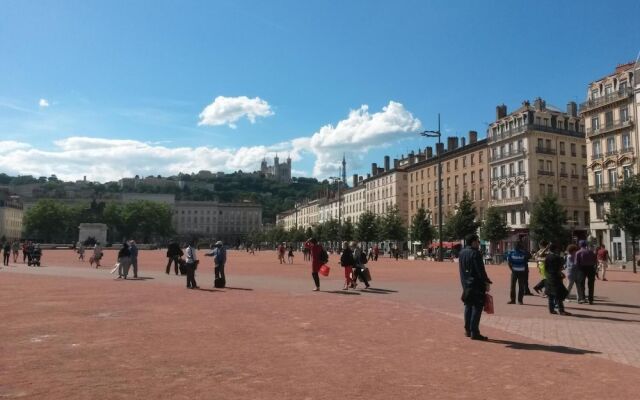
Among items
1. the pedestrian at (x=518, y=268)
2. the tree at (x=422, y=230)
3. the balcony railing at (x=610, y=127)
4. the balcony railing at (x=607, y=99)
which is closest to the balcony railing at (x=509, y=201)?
the tree at (x=422, y=230)

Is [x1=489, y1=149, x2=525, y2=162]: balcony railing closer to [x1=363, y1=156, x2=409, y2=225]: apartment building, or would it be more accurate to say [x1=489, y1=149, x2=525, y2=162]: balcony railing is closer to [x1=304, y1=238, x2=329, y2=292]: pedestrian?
[x1=363, y1=156, x2=409, y2=225]: apartment building

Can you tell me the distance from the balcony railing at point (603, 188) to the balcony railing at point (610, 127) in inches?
210

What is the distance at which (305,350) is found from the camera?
27.9ft

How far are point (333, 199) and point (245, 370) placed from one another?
440ft

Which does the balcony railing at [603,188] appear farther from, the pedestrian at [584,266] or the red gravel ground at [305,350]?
the red gravel ground at [305,350]

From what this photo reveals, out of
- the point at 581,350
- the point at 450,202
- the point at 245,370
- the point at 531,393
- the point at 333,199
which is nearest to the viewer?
the point at 531,393

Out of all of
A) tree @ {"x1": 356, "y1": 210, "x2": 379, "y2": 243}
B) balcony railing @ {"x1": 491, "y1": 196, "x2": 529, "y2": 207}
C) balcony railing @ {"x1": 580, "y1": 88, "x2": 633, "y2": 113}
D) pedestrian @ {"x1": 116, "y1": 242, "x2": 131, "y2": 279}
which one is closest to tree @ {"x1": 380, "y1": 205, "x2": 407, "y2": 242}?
tree @ {"x1": 356, "y1": 210, "x2": 379, "y2": 243}

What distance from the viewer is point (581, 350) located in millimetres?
8734

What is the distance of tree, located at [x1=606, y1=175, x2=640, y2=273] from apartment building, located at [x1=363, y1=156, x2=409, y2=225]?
5369cm

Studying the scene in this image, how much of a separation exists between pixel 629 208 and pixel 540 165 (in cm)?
3090

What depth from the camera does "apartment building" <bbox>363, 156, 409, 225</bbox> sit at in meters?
100

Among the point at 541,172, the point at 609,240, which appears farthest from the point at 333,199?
the point at 609,240

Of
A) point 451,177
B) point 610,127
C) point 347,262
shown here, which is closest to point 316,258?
point 347,262

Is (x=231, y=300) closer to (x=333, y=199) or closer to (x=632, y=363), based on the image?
(x=632, y=363)
